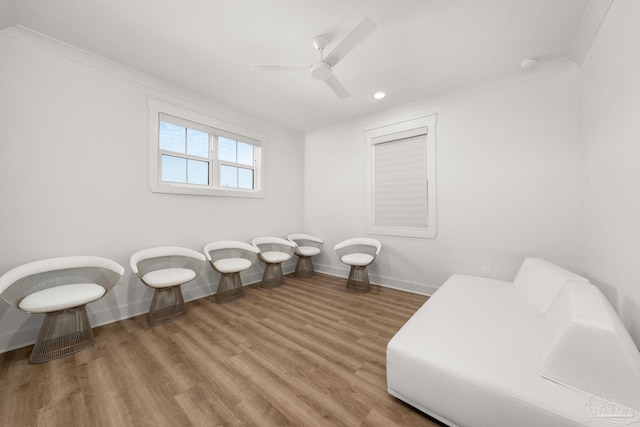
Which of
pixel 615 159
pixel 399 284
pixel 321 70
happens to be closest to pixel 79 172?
pixel 321 70

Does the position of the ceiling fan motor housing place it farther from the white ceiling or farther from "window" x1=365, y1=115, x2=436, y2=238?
"window" x1=365, y1=115, x2=436, y2=238

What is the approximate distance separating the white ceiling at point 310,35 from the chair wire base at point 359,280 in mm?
2620

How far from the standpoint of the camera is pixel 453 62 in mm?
2543

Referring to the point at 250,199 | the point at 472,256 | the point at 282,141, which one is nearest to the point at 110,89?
the point at 250,199

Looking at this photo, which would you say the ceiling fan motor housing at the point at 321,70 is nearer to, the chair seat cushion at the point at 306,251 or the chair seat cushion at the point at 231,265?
the chair seat cushion at the point at 231,265

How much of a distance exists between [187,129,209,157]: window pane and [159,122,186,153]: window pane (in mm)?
80

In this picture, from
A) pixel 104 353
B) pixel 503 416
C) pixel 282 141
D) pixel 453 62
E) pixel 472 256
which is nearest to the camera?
pixel 503 416

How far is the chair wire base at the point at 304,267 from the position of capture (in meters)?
A: 4.36

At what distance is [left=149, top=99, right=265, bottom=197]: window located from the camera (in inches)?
117

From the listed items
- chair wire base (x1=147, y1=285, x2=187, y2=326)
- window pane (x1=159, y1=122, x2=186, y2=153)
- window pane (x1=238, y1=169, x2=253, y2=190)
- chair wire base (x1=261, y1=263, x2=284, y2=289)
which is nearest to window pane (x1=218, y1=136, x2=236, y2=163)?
window pane (x1=238, y1=169, x2=253, y2=190)

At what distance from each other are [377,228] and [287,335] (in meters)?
2.26

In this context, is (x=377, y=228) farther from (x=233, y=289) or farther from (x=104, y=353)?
(x=104, y=353)

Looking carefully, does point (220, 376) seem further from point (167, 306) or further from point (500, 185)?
point (500, 185)

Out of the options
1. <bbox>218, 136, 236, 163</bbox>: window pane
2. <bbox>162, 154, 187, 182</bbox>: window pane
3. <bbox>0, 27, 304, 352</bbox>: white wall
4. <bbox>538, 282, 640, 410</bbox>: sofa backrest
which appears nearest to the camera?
<bbox>538, 282, 640, 410</bbox>: sofa backrest
